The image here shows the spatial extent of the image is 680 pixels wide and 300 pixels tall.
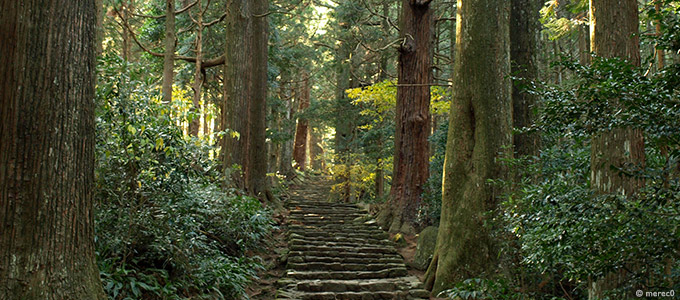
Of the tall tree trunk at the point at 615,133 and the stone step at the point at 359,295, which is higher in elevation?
the tall tree trunk at the point at 615,133

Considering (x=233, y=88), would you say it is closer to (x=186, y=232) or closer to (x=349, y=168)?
(x=186, y=232)

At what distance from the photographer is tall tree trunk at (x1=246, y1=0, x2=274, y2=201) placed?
1298cm

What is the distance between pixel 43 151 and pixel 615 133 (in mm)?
5597

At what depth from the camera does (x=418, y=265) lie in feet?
29.1

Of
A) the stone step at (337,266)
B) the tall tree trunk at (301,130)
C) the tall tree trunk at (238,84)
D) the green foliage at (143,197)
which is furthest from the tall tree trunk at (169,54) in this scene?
the tall tree trunk at (301,130)

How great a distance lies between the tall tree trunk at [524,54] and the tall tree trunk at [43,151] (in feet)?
22.5

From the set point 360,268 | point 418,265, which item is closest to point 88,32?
point 360,268

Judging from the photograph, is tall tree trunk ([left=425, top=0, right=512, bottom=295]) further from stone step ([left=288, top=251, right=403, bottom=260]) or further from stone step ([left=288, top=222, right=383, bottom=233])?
stone step ([left=288, top=222, right=383, bottom=233])

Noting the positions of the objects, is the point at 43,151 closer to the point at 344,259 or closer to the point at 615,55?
the point at 615,55

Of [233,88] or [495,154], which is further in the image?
[233,88]

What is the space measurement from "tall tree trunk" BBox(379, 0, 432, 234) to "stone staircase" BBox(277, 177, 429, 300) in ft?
3.02

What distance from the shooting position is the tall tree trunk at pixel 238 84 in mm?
10945

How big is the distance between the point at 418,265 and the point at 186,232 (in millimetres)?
4730

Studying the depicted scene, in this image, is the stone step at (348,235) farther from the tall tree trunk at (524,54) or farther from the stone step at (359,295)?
the tall tree trunk at (524,54)
